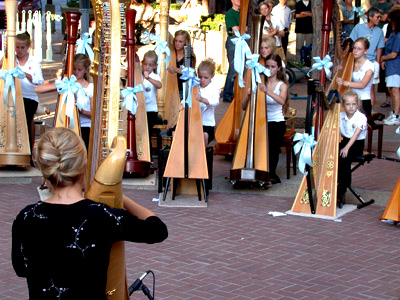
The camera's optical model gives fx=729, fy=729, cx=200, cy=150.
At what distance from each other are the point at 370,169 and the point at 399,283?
166 inches

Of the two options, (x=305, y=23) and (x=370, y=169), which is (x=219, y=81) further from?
(x=370, y=169)

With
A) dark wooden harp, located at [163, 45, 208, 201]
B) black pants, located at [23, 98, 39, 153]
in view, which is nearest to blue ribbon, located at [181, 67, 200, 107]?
dark wooden harp, located at [163, 45, 208, 201]

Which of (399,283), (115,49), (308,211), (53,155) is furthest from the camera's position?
(308,211)

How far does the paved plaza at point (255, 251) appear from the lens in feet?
17.5

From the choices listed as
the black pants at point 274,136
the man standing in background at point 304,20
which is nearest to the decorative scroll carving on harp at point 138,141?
the black pants at point 274,136

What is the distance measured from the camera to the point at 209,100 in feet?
26.7

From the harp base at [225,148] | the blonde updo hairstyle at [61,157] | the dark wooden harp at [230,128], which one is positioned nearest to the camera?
the blonde updo hairstyle at [61,157]

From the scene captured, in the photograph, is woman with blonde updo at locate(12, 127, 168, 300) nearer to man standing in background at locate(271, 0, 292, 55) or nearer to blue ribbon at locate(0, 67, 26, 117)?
blue ribbon at locate(0, 67, 26, 117)

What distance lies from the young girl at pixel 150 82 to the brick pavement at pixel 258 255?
6.32 ft

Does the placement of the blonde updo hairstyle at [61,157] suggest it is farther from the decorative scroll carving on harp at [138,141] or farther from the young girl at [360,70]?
the young girl at [360,70]

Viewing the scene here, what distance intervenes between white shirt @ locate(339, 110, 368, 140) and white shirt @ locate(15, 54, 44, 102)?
11.8 ft

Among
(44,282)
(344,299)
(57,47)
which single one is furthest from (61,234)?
(57,47)

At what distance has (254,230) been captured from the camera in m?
6.86

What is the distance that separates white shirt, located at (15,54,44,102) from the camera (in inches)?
341
